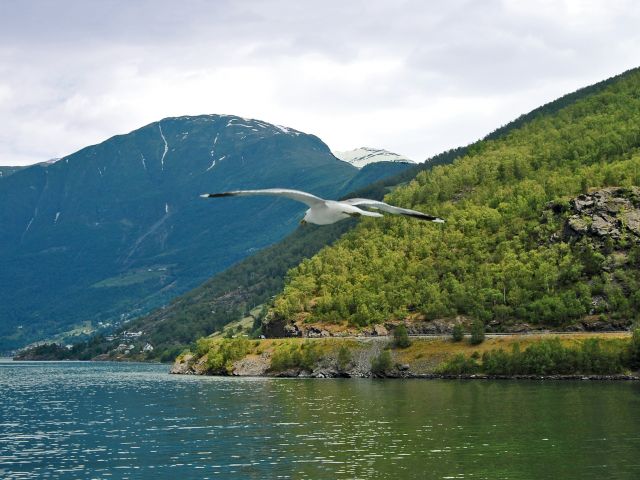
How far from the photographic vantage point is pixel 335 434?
3588 inches

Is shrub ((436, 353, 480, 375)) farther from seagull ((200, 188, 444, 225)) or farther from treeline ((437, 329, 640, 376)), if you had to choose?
seagull ((200, 188, 444, 225))

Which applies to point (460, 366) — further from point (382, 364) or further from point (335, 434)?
point (335, 434)

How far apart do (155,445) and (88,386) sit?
4489 inches

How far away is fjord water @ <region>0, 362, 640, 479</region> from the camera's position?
71750 mm

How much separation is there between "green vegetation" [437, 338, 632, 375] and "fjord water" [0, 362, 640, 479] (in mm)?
19737

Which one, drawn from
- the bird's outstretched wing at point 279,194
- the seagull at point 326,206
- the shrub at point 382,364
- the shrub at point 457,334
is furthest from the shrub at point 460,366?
the bird's outstretched wing at point 279,194

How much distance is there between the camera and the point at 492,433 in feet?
295

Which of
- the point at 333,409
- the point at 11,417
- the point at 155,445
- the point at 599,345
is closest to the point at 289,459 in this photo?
the point at 155,445

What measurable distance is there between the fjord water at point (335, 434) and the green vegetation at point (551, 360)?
64.8 feet

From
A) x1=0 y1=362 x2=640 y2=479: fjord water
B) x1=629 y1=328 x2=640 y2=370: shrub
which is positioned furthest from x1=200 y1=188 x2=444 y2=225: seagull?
x1=629 y1=328 x2=640 y2=370: shrub

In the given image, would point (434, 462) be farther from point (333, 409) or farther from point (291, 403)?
point (291, 403)

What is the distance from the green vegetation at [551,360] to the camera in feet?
565

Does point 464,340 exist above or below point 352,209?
below

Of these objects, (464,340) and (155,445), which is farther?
(464,340)
